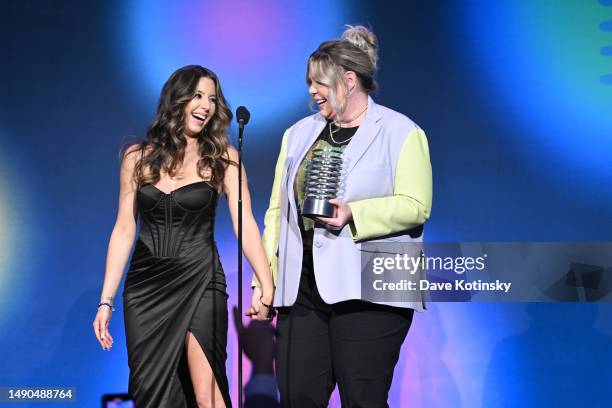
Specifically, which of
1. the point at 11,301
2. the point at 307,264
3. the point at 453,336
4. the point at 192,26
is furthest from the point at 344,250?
the point at 11,301

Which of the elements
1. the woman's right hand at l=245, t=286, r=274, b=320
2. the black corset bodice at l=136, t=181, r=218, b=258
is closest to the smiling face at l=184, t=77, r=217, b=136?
the black corset bodice at l=136, t=181, r=218, b=258

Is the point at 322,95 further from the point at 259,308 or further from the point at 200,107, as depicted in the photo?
the point at 259,308

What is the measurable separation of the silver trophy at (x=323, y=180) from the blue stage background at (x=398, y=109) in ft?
4.64

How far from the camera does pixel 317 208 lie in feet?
8.42

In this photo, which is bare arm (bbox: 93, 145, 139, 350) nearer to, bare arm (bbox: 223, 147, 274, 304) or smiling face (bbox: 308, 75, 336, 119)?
bare arm (bbox: 223, 147, 274, 304)

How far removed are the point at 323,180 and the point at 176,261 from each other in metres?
0.72

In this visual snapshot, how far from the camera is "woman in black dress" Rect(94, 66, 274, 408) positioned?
3.02 meters

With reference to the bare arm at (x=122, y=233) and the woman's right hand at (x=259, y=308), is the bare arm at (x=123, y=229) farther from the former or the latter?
the woman's right hand at (x=259, y=308)

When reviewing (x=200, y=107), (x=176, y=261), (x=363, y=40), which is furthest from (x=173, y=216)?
(x=363, y=40)

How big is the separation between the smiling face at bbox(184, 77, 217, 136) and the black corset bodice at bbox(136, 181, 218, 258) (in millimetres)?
243

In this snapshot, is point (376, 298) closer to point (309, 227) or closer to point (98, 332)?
point (309, 227)

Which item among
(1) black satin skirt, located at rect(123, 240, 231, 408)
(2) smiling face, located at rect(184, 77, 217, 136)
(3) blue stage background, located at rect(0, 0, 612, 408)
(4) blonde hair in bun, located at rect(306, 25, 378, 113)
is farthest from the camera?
(3) blue stage background, located at rect(0, 0, 612, 408)

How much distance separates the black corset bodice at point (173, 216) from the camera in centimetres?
304

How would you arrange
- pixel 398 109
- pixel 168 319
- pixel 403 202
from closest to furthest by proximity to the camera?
pixel 403 202
pixel 168 319
pixel 398 109
